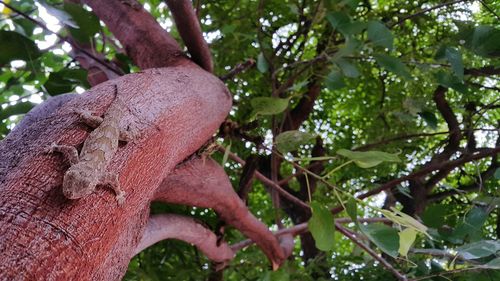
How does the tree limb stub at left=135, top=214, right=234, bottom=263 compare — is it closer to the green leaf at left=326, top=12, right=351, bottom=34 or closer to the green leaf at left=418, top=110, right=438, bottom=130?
the green leaf at left=326, top=12, right=351, bottom=34

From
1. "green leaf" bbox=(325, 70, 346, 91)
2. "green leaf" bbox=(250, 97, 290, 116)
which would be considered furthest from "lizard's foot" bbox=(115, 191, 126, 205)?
"green leaf" bbox=(325, 70, 346, 91)

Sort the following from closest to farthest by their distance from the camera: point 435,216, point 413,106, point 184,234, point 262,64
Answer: point 184,234 < point 435,216 < point 262,64 < point 413,106

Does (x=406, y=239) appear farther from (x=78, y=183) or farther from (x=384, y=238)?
(x=78, y=183)

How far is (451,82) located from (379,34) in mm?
294

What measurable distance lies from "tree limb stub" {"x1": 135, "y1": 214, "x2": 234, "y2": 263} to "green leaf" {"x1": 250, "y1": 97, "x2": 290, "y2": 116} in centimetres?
35

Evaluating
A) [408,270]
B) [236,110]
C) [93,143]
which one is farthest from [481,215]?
[93,143]

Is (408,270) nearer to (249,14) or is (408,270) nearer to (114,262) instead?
(249,14)

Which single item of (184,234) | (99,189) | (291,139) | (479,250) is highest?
(99,189)

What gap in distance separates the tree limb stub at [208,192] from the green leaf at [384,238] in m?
0.33

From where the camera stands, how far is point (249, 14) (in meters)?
1.89

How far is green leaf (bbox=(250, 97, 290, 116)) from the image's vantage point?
4.25ft

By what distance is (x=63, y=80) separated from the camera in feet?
4.53

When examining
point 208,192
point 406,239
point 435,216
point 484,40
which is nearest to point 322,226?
point 406,239

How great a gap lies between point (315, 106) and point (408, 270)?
1035 millimetres
